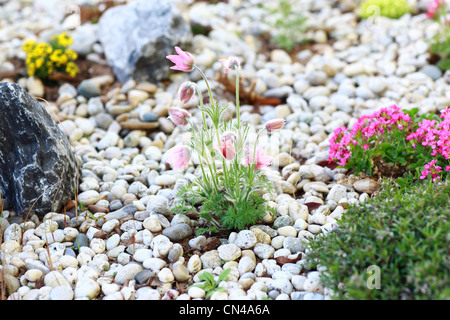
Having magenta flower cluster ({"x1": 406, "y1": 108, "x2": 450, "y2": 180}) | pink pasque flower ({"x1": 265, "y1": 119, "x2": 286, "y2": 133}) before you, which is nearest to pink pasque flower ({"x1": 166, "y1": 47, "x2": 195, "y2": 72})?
pink pasque flower ({"x1": 265, "y1": 119, "x2": 286, "y2": 133})

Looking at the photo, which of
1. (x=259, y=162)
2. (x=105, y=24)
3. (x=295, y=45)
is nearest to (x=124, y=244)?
(x=259, y=162)

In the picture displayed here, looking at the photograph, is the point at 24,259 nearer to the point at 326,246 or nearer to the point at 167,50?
the point at 326,246

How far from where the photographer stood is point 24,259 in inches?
114

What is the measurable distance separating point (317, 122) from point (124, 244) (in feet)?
7.16

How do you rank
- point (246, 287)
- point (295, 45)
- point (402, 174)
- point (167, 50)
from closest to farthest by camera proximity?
point (246, 287), point (402, 174), point (167, 50), point (295, 45)

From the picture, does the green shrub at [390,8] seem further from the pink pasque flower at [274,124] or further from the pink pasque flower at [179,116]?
the pink pasque flower at [179,116]

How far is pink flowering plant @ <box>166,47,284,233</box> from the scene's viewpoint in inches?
108

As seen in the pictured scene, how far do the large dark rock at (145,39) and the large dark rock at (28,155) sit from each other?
5.86ft

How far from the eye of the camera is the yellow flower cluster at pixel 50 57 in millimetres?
4848

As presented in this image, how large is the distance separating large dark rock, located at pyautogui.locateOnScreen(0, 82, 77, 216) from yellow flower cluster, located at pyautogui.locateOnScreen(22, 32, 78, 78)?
1764 mm

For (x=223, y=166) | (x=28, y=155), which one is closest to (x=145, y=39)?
(x=28, y=155)

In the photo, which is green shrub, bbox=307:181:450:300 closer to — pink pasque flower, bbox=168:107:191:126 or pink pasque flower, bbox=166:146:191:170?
pink pasque flower, bbox=166:146:191:170

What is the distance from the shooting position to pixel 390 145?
333cm

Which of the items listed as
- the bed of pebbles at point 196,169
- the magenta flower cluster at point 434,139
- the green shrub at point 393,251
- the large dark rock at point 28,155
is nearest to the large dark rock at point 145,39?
the bed of pebbles at point 196,169
